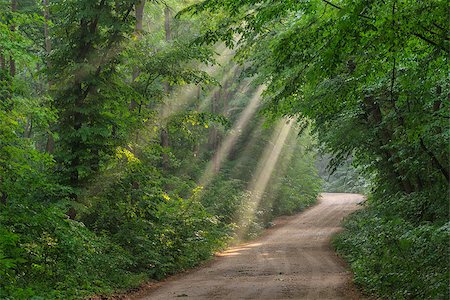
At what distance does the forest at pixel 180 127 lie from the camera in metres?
6.83

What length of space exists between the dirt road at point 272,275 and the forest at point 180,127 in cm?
72

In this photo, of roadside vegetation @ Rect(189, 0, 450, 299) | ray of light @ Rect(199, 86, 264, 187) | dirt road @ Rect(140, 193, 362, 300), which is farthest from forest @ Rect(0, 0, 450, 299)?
ray of light @ Rect(199, 86, 264, 187)

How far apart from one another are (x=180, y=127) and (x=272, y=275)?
6.58 metres

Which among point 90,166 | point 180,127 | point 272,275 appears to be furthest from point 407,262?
point 180,127

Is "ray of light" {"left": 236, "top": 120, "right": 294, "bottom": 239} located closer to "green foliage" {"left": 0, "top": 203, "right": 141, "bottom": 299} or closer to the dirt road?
the dirt road

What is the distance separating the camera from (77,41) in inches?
525

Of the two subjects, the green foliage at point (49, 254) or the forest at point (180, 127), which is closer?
the forest at point (180, 127)

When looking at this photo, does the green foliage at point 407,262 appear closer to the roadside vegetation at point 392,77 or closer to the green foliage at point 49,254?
the roadside vegetation at point 392,77

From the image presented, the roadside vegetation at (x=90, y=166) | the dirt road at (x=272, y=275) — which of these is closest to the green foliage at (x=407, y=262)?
the dirt road at (x=272, y=275)

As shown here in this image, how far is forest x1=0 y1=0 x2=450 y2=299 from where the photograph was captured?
6.83m

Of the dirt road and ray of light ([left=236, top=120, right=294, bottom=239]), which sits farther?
ray of light ([left=236, top=120, right=294, bottom=239])

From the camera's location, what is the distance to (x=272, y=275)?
1318 centimetres

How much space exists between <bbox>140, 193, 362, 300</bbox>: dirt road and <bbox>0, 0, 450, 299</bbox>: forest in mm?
715

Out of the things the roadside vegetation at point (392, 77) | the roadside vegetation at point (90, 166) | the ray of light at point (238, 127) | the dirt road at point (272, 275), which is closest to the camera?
the roadside vegetation at point (392, 77)
